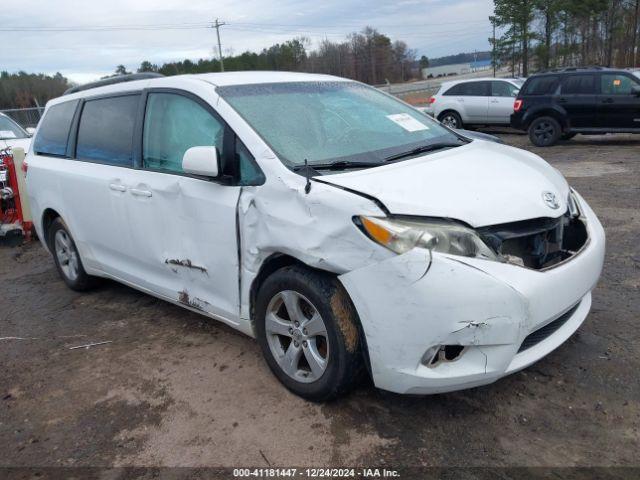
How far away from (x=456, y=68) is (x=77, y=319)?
9774 centimetres

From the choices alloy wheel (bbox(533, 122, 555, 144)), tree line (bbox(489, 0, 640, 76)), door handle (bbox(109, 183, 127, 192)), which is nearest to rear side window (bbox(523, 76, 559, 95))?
alloy wheel (bbox(533, 122, 555, 144))

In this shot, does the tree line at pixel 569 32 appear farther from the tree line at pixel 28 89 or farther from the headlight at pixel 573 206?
the headlight at pixel 573 206

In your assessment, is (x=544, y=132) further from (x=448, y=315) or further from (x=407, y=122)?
A: (x=448, y=315)

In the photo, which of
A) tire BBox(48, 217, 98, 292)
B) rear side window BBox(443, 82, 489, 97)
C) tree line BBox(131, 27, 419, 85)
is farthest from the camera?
tree line BBox(131, 27, 419, 85)

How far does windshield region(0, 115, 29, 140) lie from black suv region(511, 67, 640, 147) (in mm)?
10202

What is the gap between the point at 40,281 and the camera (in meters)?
5.77

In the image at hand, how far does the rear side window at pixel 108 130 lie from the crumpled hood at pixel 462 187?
1.92 meters

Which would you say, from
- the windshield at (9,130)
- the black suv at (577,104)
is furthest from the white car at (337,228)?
the black suv at (577,104)

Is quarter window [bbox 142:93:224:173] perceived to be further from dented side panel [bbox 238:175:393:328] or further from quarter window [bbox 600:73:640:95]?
quarter window [bbox 600:73:640:95]

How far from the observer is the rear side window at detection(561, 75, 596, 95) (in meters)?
12.0

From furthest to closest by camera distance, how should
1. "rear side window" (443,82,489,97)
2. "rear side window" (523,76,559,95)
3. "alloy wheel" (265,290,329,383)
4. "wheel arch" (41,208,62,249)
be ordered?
1. "rear side window" (443,82,489,97)
2. "rear side window" (523,76,559,95)
3. "wheel arch" (41,208,62,249)
4. "alloy wheel" (265,290,329,383)

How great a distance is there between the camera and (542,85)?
12.6 metres

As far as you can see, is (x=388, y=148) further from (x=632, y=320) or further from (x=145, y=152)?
(x=632, y=320)

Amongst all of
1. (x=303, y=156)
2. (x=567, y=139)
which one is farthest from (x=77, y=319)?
(x=567, y=139)
